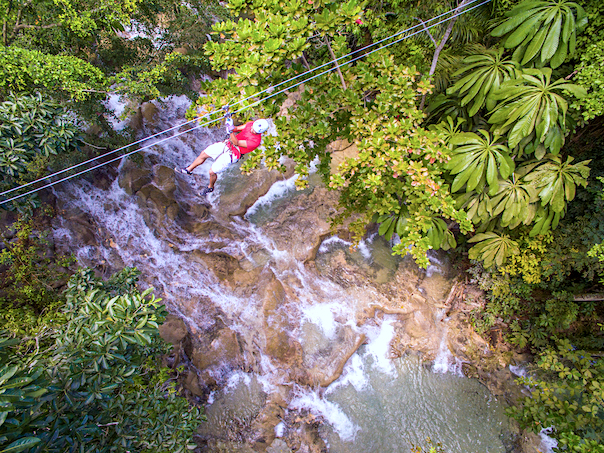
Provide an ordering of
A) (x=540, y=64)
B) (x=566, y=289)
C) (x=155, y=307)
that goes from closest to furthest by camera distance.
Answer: (x=155, y=307), (x=540, y=64), (x=566, y=289)

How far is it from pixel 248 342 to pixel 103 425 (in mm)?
3005

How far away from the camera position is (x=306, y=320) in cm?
507

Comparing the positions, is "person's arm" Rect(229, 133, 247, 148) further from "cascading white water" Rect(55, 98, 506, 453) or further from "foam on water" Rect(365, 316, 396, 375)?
"foam on water" Rect(365, 316, 396, 375)

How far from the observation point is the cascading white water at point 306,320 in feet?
14.6

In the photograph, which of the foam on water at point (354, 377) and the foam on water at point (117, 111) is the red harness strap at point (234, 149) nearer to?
the foam on water at point (117, 111)

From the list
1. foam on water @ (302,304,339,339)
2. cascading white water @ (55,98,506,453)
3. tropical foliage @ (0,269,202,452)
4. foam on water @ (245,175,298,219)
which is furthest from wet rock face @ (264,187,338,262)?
tropical foliage @ (0,269,202,452)

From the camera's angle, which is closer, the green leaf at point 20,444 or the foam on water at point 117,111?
the green leaf at point 20,444

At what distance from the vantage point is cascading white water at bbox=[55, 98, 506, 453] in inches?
175

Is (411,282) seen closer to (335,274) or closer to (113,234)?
(335,274)

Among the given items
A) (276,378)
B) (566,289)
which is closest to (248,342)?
(276,378)

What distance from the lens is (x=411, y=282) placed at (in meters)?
5.24

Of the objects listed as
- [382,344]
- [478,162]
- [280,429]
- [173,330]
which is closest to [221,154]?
[478,162]

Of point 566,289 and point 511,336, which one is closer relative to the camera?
point 566,289

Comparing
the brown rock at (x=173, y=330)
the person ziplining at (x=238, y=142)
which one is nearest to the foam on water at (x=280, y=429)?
the brown rock at (x=173, y=330)
